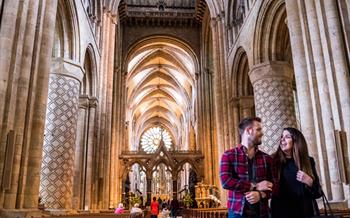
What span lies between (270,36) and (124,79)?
47.7 feet

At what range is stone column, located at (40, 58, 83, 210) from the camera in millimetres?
10148

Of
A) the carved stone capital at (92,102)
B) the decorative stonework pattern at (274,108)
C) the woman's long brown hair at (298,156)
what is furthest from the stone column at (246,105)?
the woman's long brown hair at (298,156)

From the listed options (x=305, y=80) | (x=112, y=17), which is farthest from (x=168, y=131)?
(x=305, y=80)

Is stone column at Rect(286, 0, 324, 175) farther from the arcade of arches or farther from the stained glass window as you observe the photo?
the stained glass window

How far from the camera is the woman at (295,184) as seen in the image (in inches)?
104

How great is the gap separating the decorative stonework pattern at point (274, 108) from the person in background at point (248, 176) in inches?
366

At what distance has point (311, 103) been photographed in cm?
789

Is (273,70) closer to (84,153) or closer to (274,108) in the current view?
(274,108)

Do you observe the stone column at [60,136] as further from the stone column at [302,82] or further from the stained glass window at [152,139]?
the stained glass window at [152,139]

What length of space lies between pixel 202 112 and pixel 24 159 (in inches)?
748

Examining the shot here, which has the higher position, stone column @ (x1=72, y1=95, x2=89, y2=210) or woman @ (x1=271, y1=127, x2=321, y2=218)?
stone column @ (x1=72, y1=95, x2=89, y2=210)

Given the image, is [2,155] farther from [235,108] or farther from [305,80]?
[235,108]

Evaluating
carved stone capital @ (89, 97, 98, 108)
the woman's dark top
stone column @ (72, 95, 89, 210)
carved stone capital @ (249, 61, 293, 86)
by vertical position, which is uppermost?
carved stone capital @ (249, 61, 293, 86)

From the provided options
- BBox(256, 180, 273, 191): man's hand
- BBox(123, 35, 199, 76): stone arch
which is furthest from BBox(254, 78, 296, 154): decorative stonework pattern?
BBox(123, 35, 199, 76): stone arch
